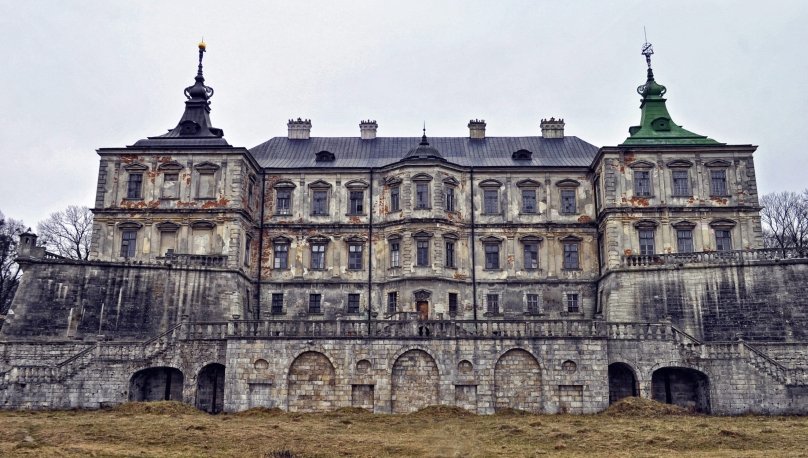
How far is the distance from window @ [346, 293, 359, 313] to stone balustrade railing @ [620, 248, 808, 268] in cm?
A: 1426

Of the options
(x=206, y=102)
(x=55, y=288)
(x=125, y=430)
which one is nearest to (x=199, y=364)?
(x=125, y=430)

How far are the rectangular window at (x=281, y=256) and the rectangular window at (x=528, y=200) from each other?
45.0 feet

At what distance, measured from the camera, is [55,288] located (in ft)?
109

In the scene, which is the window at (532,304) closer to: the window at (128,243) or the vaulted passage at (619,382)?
the vaulted passage at (619,382)

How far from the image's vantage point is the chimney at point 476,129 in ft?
148

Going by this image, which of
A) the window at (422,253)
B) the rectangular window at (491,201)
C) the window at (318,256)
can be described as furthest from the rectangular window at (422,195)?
the window at (318,256)

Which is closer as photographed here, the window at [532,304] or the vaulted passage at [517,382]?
the vaulted passage at [517,382]

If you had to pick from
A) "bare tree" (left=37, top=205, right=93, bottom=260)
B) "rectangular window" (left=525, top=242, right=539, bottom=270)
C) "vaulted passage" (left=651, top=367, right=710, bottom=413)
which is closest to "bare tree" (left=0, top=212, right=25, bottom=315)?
"bare tree" (left=37, top=205, right=93, bottom=260)

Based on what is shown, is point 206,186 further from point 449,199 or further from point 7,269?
point 7,269

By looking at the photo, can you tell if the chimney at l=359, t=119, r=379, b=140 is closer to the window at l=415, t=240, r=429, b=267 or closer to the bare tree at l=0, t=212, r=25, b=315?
the window at l=415, t=240, r=429, b=267

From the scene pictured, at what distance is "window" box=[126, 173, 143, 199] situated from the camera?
37.9 m

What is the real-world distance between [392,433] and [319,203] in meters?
19.8

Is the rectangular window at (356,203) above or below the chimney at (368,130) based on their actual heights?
below

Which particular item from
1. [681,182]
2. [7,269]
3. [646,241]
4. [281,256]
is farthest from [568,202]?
[7,269]
